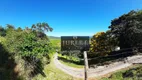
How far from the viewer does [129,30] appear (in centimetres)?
2089

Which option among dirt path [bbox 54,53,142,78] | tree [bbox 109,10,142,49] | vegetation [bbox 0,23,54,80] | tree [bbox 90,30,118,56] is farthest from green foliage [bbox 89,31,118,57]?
vegetation [bbox 0,23,54,80]

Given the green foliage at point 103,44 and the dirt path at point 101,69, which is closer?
the dirt path at point 101,69

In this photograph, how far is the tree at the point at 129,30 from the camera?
20125 millimetres

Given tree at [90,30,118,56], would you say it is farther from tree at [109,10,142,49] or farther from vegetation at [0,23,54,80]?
vegetation at [0,23,54,80]

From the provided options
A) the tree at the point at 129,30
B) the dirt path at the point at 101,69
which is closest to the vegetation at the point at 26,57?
the dirt path at the point at 101,69

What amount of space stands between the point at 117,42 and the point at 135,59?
32.5 feet

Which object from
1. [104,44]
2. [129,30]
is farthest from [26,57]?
[104,44]

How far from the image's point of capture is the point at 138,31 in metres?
19.7

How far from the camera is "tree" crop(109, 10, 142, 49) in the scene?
2012 centimetres

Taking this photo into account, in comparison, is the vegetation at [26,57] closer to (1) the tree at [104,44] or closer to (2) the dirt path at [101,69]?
(2) the dirt path at [101,69]

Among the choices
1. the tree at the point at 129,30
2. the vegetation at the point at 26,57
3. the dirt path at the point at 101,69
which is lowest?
the dirt path at the point at 101,69

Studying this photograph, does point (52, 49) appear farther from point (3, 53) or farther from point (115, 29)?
point (115, 29)

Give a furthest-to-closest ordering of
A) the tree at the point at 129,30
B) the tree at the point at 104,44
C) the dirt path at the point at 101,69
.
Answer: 1. the tree at the point at 104,44
2. the tree at the point at 129,30
3. the dirt path at the point at 101,69

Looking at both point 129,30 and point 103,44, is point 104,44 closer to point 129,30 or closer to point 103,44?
point 103,44
